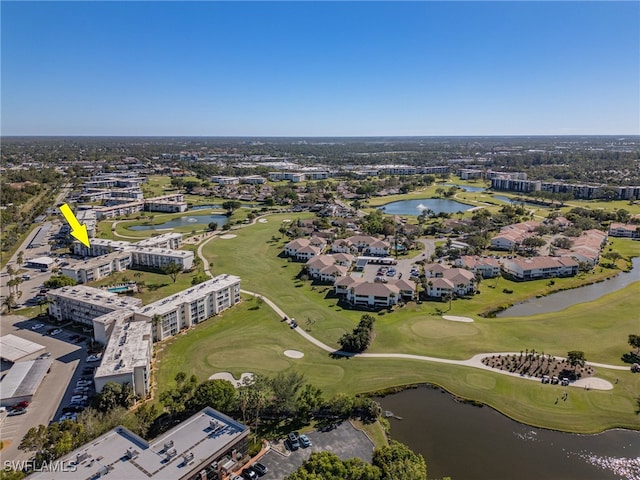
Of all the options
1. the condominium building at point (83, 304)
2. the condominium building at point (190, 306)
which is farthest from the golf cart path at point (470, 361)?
the condominium building at point (83, 304)

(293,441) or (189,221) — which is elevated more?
(189,221)

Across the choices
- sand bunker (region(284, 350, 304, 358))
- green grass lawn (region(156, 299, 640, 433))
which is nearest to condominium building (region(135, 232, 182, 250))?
green grass lawn (region(156, 299, 640, 433))

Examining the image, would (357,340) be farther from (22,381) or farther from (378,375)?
(22,381)

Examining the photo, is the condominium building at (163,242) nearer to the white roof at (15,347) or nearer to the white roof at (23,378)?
the white roof at (15,347)

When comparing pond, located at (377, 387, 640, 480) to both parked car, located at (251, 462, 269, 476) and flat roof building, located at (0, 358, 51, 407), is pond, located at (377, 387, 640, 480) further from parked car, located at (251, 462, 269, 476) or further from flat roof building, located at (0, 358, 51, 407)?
flat roof building, located at (0, 358, 51, 407)

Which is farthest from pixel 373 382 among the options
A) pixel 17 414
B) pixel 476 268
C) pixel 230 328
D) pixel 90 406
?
pixel 476 268

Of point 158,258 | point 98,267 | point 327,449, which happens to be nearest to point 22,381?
point 327,449
